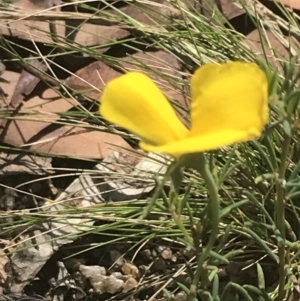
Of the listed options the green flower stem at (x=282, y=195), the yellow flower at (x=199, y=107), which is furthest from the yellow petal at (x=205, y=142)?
the green flower stem at (x=282, y=195)

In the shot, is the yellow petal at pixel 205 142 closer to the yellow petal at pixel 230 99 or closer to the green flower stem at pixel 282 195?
the yellow petal at pixel 230 99

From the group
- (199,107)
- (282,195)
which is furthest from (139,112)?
(282,195)

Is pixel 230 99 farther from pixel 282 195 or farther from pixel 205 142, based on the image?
pixel 282 195

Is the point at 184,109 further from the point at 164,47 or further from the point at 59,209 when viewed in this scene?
the point at 59,209

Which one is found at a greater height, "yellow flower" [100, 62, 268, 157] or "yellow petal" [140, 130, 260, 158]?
"yellow flower" [100, 62, 268, 157]

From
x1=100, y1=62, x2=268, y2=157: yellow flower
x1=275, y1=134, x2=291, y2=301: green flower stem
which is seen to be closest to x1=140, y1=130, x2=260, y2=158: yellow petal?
x1=100, y1=62, x2=268, y2=157: yellow flower

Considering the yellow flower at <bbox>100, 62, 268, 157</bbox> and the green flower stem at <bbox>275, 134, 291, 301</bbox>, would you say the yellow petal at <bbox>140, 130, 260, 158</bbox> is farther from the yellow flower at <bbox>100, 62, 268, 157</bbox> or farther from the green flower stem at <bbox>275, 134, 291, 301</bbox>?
the green flower stem at <bbox>275, 134, 291, 301</bbox>
